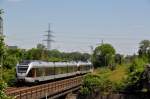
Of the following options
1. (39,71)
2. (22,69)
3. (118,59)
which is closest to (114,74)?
(39,71)

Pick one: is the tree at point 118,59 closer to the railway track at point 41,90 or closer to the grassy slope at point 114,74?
the grassy slope at point 114,74

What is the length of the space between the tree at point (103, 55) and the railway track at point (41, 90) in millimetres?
76572

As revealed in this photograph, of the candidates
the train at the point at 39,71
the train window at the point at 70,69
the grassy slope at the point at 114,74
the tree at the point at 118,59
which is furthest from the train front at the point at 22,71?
the tree at the point at 118,59

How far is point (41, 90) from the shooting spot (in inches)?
1971

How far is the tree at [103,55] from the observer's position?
511 ft

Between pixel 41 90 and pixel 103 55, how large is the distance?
111417mm

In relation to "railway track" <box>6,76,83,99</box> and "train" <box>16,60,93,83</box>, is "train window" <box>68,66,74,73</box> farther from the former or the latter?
"railway track" <box>6,76,83,99</box>

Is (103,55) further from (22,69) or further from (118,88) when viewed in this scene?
Answer: (22,69)

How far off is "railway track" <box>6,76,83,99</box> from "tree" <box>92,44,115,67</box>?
7657 centimetres

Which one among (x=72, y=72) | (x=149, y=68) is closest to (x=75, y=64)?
(x=72, y=72)

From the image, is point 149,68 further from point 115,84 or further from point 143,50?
point 143,50

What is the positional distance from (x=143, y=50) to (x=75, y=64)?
3035 inches

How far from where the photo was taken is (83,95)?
249ft

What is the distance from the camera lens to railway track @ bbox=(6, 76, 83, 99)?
139ft
